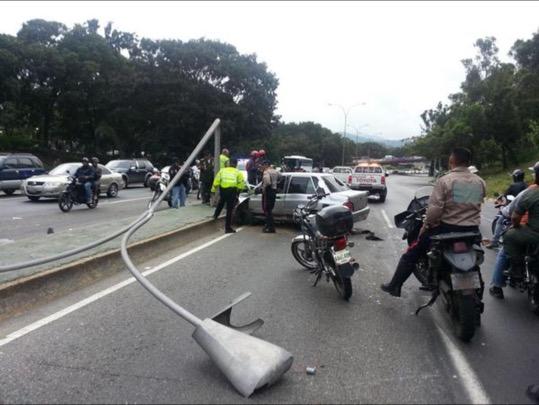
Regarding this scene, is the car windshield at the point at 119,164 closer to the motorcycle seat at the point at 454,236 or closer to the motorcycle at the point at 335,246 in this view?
the motorcycle at the point at 335,246

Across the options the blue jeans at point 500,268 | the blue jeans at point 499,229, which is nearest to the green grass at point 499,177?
the blue jeans at point 499,229

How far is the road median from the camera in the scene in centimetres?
529

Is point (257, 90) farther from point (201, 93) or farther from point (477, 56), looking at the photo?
point (477, 56)

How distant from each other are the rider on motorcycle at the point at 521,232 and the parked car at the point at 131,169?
22.5 meters

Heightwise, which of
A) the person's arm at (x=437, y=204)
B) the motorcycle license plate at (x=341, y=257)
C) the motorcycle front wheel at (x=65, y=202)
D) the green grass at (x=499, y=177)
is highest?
the person's arm at (x=437, y=204)

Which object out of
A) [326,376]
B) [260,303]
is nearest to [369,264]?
[260,303]

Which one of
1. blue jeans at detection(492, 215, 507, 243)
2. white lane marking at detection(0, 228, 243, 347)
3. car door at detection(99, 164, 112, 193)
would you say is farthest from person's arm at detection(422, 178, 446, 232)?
car door at detection(99, 164, 112, 193)

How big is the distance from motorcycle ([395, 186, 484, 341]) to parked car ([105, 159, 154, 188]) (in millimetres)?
22750

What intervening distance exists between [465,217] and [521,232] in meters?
1.25

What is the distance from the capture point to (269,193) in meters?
11.1

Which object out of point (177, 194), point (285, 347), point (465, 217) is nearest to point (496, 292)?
point (465, 217)

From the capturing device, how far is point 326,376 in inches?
147

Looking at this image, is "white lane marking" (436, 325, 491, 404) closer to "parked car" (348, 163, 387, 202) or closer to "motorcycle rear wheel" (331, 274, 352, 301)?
"motorcycle rear wheel" (331, 274, 352, 301)

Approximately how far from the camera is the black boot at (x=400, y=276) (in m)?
5.41
